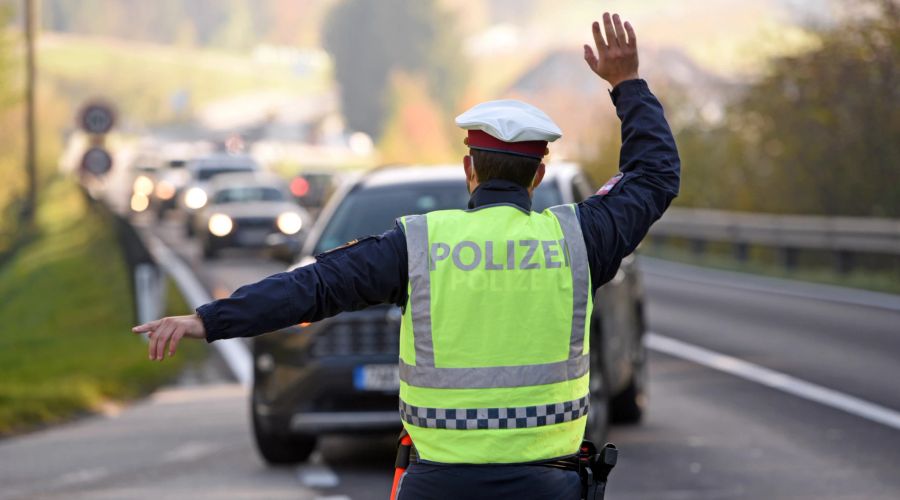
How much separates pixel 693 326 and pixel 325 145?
5434 inches

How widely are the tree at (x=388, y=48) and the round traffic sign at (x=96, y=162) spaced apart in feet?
380

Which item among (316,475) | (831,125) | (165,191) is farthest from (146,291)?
(165,191)

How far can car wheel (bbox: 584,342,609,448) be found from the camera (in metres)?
9.25

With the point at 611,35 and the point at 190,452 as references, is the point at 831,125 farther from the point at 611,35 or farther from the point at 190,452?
the point at 611,35

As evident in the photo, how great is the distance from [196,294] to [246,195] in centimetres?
1056

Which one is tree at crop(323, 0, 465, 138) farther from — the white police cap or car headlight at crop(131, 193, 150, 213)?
the white police cap

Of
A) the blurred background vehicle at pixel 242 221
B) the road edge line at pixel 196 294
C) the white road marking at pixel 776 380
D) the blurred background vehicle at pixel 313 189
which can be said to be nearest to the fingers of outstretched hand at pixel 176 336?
the road edge line at pixel 196 294

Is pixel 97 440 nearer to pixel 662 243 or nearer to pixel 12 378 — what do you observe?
pixel 12 378

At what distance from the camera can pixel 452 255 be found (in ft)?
14.0

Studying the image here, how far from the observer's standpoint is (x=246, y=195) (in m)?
35.0

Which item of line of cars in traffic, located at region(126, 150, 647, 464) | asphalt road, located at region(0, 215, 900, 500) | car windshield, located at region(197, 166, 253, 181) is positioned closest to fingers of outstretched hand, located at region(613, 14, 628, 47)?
line of cars in traffic, located at region(126, 150, 647, 464)

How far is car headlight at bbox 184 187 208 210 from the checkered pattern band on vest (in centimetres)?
3426

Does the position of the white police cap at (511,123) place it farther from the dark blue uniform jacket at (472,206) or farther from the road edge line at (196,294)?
the road edge line at (196,294)

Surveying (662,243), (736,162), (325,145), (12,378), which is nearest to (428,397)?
(12,378)
